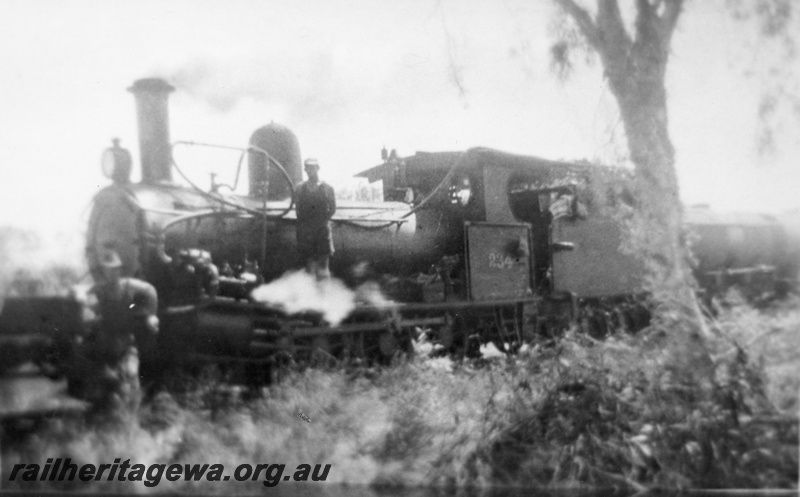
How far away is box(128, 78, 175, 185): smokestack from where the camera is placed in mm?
6281

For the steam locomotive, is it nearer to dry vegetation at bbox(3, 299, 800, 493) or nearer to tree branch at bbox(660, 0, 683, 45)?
dry vegetation at bbox(3, 299, 800, 493)

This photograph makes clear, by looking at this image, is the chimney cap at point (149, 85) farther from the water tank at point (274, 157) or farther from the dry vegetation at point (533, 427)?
the dry vegetation at point (533, 427)

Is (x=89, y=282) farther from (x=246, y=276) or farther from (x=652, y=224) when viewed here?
(x=652, y=224)

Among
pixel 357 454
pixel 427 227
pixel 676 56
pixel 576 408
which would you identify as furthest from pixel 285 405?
pixel 676 56

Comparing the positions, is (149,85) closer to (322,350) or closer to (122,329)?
(122,329)

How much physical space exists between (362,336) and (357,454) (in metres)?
2.46

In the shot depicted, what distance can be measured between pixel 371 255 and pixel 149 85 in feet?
9.49

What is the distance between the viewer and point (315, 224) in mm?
6590

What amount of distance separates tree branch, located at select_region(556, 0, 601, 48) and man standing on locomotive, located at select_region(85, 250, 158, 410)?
4261mm

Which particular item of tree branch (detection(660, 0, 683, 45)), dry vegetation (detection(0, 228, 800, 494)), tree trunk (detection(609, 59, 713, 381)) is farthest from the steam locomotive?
tree branch (detection(660, 0, 683, 45))

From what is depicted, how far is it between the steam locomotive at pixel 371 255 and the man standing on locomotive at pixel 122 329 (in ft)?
0.66

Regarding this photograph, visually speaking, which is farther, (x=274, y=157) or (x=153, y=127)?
(x=274, y=157)

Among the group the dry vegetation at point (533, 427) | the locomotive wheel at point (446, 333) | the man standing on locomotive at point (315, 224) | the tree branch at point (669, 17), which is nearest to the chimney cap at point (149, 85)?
the man standing on locomotive at point (315, 224)

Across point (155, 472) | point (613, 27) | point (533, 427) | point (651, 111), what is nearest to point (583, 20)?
point (613, 27)
